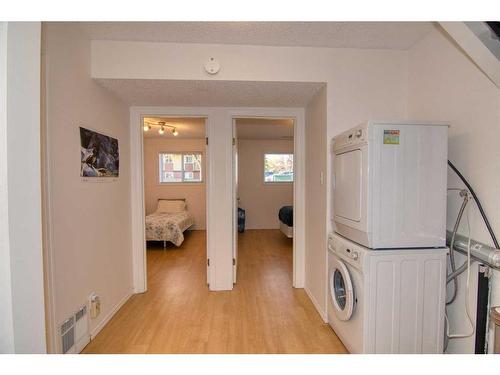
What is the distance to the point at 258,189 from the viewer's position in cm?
641

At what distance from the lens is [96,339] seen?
1.99 metres

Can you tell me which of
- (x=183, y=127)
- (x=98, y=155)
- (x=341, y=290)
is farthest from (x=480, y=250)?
(x=183, y=127)

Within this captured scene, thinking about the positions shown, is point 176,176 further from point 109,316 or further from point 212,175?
point 109,316

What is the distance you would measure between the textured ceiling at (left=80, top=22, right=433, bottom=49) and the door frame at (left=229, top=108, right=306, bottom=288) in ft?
2.72

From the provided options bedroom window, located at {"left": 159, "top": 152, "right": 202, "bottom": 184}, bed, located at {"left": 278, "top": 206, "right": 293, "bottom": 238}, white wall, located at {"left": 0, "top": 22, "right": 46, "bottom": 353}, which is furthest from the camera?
bedroom window, located at {"left": 159, "top": 152, "right": 202, "bottom": 184}

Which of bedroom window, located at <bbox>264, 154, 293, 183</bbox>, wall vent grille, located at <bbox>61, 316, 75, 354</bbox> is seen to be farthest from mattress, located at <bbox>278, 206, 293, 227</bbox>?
wall vent grille, located at <bbox>61, 316, 75, 354</bbox>

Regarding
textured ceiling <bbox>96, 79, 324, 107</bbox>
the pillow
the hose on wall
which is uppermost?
textured ceiling <bbox>96, 79, 324, 107</bbox>

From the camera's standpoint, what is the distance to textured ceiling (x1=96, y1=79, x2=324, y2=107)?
2.17 m

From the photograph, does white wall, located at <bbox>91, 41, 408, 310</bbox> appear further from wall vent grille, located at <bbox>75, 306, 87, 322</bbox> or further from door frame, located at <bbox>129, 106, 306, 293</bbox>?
wall vent grille, located at <bbox>75, 306, 87, 322</bbox>

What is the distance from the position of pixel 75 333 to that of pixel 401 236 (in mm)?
2383

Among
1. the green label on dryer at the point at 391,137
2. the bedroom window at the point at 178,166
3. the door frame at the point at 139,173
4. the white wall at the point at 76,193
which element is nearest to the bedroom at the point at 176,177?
the bedroom window at the point at 178,166

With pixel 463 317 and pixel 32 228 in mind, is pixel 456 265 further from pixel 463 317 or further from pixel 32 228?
pixel 32 228

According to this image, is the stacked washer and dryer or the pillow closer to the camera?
the stacked washer and dryer

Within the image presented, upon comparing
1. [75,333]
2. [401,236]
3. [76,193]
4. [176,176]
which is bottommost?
[75,333]
